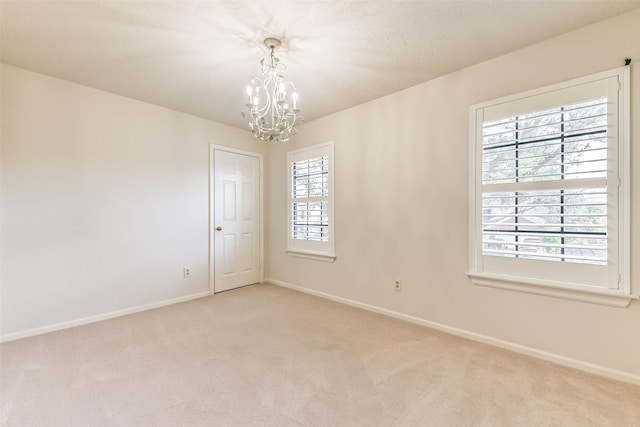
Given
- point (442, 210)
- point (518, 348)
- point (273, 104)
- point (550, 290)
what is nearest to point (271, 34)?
point (273, 104)

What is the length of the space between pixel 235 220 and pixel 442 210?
9.62 ft

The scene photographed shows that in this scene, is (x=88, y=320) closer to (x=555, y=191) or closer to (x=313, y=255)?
(x=313, y=255)

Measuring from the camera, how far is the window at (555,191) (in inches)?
75.5

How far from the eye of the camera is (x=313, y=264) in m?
3.97

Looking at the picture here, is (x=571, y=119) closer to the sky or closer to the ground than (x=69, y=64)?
closer to the ground

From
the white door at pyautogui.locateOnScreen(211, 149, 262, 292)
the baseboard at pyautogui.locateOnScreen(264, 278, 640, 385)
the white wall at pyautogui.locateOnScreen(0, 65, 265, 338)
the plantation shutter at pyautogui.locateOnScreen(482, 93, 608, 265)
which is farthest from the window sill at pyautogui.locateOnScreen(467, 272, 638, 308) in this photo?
the white wall at pyautogui.locateOnScreen(0, 65, 265, 338)

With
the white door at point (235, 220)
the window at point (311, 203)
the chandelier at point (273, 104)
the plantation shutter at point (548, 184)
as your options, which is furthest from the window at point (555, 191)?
the white door at point (235, 220)

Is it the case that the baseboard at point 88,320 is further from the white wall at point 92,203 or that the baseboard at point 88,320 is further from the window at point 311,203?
the window at point 311,203

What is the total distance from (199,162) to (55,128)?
57.5 inches

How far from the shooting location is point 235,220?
4270 millimetres

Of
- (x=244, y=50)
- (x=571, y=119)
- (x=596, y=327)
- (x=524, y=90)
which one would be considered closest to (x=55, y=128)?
(x=244, y=50)

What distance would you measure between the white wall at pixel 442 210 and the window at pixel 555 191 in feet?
0.26

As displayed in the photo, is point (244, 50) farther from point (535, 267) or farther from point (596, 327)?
point (596, 327)

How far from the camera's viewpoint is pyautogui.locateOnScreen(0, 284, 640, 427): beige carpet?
160 centimetres
